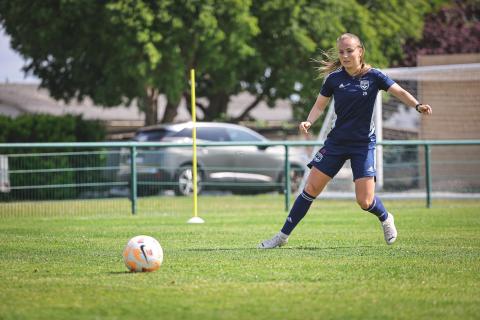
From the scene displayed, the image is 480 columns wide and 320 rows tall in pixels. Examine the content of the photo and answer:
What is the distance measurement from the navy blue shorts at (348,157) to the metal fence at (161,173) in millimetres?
7626

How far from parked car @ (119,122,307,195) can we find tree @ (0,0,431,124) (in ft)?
11.3

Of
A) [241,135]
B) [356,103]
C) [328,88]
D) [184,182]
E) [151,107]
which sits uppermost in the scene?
[151,107]

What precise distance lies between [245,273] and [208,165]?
42.9ft

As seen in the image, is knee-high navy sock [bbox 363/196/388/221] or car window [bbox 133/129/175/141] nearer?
knee-high navy sock [bbox 363/196/388/221]

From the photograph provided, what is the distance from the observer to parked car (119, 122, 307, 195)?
19844mm

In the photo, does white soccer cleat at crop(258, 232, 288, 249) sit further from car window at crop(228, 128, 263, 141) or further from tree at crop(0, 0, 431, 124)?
tree at crop(0, 0, 431, 124)

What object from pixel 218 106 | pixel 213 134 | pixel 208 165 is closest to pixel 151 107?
pixel 218 106

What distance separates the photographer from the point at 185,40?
2762 centimetres

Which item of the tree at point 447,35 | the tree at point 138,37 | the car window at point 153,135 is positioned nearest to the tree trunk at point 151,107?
the tree at point 138,37

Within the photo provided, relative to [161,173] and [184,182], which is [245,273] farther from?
[184,182]

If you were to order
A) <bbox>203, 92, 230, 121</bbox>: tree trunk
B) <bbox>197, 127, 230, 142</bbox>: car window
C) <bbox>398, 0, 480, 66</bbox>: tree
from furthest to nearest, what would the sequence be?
<bbox>203, 92, 230, 121</bbox>: tree trunk, <bbox>398, 0, 480, 66</bbox>: tree, <bbox>197, 127, 230, 142</bbox>: car window

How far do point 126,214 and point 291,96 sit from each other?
15.4 metres

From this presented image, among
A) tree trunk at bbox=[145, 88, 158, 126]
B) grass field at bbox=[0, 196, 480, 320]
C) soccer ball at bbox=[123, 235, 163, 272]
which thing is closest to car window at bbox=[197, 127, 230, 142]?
tree trunk at bbox=[145, 88, 158, 126]

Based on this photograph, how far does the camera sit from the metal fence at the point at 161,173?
18.1 m
